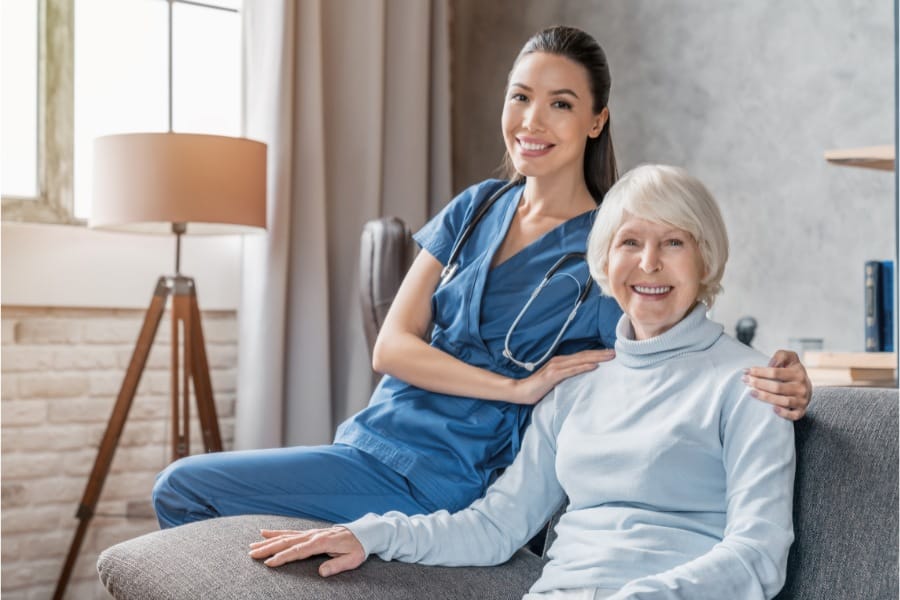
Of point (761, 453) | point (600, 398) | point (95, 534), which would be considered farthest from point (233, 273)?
point (761, 453)

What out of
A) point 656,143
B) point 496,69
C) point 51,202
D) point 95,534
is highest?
point 496,69

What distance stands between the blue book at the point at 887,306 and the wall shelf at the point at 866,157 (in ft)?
0.84

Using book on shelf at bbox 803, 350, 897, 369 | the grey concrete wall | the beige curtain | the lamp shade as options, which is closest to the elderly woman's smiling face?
book on shelf at bbox 803, 350, 897, 369

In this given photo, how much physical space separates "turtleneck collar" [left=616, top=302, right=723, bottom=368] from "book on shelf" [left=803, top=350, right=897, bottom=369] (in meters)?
1.07

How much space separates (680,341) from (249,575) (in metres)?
0.69

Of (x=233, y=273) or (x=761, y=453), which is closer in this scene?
(x=761, y=453)

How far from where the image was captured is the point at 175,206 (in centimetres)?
290

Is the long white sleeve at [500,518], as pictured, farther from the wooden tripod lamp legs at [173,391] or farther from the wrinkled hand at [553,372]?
the wooden tripod lamp legs at [173,391]

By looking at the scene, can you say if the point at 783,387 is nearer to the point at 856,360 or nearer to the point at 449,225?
the point at 449,225

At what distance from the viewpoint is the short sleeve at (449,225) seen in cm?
199

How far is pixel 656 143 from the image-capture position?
11.0 ft

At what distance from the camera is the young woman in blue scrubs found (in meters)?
1.80

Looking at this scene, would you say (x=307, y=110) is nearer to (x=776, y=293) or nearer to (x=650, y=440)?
(x=776, y=293)

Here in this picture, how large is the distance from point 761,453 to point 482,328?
0.72 meters
